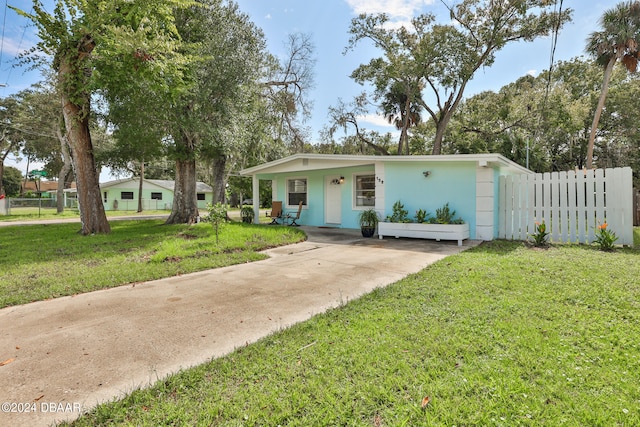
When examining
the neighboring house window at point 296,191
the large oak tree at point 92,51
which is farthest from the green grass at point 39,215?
the neighboring house window at point 296,191

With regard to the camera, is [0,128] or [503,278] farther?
[0,128]

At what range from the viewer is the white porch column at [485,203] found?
Answer: 328 inches

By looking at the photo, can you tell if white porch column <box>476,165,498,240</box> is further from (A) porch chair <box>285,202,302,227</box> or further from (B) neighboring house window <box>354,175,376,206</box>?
(A) porch chair <box>285,202,302,227</box>

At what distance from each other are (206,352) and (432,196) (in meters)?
8.10

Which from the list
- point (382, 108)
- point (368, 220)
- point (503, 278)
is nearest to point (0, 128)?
point (382, 108)

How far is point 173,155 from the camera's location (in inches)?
472

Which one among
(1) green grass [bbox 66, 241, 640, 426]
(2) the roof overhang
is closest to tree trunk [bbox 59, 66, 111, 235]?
(2) the roof overhang

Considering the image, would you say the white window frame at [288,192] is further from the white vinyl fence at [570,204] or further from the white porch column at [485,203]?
the white vinyl fence at [570,204]

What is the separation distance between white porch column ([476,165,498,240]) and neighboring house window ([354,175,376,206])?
11.3 feet

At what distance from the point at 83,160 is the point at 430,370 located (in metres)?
10.5

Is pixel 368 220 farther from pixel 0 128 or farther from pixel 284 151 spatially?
pixel 0 128

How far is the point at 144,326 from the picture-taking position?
3117 millimetres

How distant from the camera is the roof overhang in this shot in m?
8.08

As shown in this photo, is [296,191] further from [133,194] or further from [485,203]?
[133,194]
